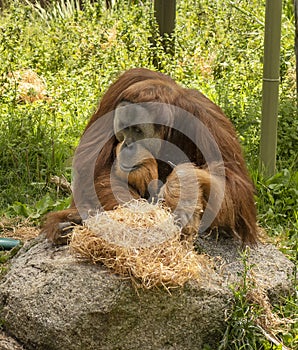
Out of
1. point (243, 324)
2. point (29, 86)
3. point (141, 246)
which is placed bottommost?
point (243, 324)

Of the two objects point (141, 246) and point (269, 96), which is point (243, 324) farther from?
point (269, 96)

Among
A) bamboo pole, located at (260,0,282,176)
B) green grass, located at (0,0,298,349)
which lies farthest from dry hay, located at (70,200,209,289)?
bamboo pole, located at (260,0,282,176)

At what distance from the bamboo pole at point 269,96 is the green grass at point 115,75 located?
104 millimetres

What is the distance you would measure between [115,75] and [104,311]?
3.12 m

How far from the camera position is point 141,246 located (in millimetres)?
2613

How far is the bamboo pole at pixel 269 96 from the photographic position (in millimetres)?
4168

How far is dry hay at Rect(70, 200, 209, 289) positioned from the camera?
2561mm

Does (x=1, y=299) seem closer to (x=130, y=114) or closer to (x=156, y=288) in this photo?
(x=156, y=288)

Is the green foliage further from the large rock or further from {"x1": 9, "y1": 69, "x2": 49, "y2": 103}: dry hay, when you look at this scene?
{"x1": 9, "y1": 69, "x2": 49, "y2": 103}: dry hay

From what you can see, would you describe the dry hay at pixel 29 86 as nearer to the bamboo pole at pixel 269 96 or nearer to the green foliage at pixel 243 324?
the bamboo pole at pixel 269 96

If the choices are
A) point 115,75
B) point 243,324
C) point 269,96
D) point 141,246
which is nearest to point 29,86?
point 115,75

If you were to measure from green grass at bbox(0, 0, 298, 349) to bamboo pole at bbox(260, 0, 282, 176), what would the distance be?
104 millimetres

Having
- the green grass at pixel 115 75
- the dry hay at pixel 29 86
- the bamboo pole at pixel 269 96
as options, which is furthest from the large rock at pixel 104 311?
the dry hay at pixel 29 86

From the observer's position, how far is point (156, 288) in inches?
101
